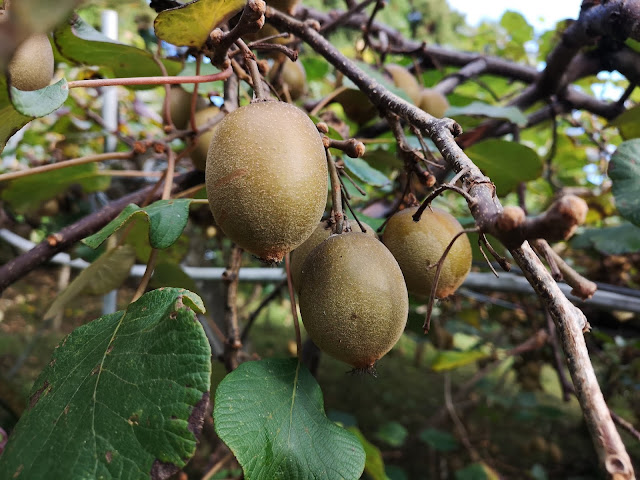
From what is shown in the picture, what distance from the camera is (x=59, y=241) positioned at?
84 cm

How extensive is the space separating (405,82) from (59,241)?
977 mm

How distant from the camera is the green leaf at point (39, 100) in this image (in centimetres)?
47

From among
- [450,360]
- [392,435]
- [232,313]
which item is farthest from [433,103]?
[392,435]

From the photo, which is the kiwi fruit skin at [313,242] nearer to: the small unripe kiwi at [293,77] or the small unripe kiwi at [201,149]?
the small unripe kiwi at [201,149]

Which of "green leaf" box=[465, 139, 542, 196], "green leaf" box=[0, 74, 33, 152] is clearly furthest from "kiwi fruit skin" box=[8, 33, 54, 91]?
"green leaf" box=[465, 139, 542, 196]

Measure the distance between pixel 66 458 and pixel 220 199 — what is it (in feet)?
1.03

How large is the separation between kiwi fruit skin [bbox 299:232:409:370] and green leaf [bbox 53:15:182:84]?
594 millimetres

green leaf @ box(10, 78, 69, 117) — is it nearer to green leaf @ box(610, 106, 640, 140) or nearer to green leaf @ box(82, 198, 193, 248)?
green leaf @ box(82, 198, 193, 248)

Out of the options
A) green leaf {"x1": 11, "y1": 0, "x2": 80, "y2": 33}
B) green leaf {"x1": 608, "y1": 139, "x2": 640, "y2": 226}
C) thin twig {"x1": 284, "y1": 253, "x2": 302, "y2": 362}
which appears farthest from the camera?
green leaf {"x1": 608, "y1": 139, "x2": 640, "y2": 226}

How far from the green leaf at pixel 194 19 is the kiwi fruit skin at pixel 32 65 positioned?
0.54 feet

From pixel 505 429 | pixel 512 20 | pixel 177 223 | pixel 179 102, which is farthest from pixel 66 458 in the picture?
pixel 505 429

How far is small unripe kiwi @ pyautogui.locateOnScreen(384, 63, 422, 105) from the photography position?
1312 millimetres

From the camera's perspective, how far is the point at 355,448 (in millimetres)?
639

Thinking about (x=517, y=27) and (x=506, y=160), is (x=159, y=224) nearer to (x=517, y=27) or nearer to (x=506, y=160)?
(x=506, y=160)
